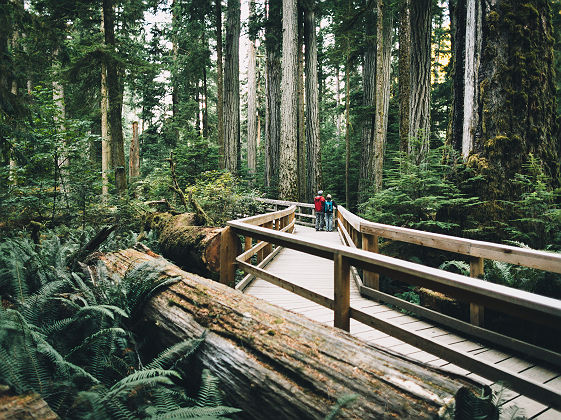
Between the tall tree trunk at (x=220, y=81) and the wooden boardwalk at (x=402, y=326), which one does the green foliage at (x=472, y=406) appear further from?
the tall tree trunk at (x=220, y=81)

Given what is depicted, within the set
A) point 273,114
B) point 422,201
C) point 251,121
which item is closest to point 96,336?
point 422,201

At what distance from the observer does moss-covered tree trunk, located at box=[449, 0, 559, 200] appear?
5.01 metres

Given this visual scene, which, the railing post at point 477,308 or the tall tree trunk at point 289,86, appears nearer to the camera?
the railing post at point 477,308

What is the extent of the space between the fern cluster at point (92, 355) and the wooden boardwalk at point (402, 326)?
1.68 metres

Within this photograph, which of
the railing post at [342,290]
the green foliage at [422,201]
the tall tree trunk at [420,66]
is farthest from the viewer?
the tall tree trunk at [420,66]

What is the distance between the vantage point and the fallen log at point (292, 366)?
161cm

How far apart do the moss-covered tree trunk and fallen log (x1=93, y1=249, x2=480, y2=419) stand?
4438 millimetres

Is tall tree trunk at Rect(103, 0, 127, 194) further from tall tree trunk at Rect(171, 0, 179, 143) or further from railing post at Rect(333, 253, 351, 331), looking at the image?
railing post at Rect(333, 253, 351, 331)

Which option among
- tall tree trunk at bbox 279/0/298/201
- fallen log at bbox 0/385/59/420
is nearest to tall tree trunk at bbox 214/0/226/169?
tall tree trunk at bbox 279/0/298/201

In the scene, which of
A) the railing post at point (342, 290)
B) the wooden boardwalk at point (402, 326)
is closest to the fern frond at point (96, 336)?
the railing post at point (342, 290)

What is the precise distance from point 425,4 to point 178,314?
11.6 m

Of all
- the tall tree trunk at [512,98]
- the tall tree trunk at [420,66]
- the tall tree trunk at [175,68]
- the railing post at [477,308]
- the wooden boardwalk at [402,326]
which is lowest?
the wooden boardwalk at [402,326]

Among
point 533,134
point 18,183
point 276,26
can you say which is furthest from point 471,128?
point 276,26

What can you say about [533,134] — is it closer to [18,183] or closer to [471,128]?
[471,128]
